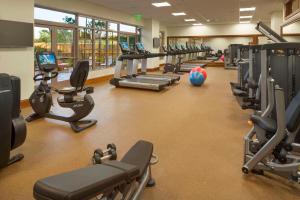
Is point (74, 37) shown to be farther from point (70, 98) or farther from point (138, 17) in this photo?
point (70, 98)

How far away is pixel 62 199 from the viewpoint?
3.63ft

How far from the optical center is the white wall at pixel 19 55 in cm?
546

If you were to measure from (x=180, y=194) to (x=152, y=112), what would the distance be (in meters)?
3.07

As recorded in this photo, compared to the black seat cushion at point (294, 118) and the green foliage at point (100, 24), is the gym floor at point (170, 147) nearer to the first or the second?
the black seat cushion at point (294, 118)

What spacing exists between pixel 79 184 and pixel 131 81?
23.7 ft

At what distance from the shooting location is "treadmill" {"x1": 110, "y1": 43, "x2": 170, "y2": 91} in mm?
7890

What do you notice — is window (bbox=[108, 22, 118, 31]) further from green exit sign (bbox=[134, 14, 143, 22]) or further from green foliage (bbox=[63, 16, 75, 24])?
green foliage (bbox=[63, 16, 75, 24])

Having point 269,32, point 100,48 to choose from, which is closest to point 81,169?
point 269,32

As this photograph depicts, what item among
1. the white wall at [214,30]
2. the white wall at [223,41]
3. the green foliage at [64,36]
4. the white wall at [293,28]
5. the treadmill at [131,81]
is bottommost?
the treadmill at [131,81]

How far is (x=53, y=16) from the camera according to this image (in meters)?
8.01

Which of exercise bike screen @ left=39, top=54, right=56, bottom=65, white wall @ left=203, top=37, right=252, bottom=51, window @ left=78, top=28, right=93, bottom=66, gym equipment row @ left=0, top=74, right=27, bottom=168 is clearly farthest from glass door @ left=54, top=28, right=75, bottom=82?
white wall @ left=203, top=37, right=252, bottom=51

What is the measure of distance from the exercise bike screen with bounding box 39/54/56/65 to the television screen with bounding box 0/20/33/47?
1300 millimetres

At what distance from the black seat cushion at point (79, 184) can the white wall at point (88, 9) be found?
7.00 metres

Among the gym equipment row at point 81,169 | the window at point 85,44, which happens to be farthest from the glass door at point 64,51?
the gym equipment row at point 81,169
